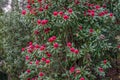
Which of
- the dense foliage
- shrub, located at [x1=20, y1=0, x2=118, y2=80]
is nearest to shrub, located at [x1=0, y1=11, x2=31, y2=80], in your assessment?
the dense foliage

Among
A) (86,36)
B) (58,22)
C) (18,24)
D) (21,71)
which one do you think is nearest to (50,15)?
(58,22)

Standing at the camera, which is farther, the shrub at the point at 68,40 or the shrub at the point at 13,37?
the shrub at the point at 13,37

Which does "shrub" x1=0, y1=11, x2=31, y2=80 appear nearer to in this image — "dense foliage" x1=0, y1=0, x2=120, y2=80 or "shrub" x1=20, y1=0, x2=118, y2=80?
"dense foliage" x1=0, y1=0, x2=120, y2=80

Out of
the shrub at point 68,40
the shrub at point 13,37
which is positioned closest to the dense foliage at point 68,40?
the shrub at point 68,40

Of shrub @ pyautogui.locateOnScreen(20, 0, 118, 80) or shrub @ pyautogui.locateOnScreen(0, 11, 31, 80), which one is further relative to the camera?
shrub @ pyautogui.locateOnScreen(0, 11, 31, 80)

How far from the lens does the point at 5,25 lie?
205 inches

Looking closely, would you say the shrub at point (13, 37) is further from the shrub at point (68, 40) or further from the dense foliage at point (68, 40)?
Result: the shrub at point (68, 40)

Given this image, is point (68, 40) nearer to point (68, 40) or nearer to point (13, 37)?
point (68, 40)

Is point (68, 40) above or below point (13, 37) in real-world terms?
above

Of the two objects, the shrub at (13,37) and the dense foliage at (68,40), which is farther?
the shrub at (13,37)

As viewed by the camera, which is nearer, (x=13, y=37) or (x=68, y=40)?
(x=68, y=40)

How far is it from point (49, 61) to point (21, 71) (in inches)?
60.0

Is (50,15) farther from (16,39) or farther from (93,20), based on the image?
(16,39)

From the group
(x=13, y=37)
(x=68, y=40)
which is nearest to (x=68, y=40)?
(x=68, y=40)
